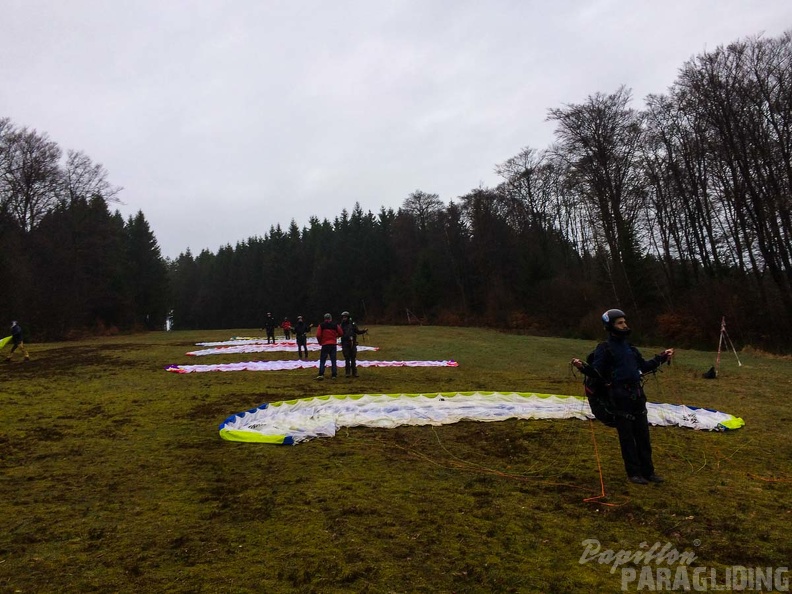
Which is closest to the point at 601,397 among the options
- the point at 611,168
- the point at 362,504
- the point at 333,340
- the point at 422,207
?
the point at 362,504

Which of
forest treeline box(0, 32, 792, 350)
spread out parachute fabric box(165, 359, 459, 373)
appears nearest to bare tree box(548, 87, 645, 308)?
forest treeline box(0, 32, 792, 350)

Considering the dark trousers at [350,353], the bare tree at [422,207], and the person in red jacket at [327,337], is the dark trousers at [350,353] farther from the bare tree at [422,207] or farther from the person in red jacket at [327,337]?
the bare tree at [422,207]

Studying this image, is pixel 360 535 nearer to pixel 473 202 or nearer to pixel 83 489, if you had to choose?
pixel 83 489

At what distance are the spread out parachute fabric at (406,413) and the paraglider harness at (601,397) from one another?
3.51 metres

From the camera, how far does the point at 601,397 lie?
5.79 meters

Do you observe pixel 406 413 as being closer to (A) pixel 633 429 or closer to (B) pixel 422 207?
(A) pixel 633 429

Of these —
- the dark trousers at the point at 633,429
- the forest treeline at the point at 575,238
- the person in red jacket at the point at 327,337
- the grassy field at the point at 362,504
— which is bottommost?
the grassy field at the point at 362,504

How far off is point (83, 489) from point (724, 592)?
20.1ft

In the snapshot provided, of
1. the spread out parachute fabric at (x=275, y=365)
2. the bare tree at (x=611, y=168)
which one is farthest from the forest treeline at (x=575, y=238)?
the spread out parachute fabric at (x=275, y=365)

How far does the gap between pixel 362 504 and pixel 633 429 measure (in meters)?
3.31

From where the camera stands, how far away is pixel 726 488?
18.4 ft

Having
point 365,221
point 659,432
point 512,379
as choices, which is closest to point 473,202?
point 365,221

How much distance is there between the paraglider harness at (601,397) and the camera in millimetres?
5703

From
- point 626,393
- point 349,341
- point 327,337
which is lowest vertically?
point 626,393
